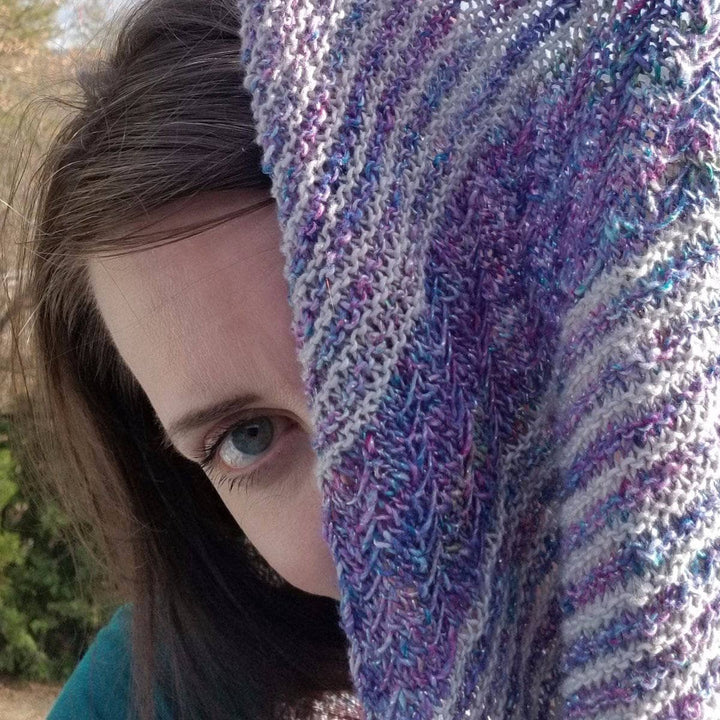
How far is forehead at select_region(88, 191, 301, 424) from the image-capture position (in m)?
0.66

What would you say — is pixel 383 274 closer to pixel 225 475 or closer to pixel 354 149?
pixel 354 149

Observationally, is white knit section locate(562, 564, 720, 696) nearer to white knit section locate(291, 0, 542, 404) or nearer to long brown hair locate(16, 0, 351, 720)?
white knit section locate(291, 0, 542, 404)

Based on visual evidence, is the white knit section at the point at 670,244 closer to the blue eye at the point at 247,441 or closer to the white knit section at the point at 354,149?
the white knit section at the point at 354,149

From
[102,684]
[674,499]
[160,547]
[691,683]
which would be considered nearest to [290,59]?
[674,499]

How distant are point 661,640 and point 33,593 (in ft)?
13.0

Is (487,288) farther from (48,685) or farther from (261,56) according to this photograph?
(48,685)

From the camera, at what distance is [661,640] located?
49 cm

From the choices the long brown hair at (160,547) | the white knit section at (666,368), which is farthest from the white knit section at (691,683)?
the long brown hair at (160,547)

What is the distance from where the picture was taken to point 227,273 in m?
0.66

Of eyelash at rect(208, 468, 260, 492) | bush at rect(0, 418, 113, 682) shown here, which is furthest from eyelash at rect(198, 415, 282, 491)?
bush at rect(0, 418, 113, 682)

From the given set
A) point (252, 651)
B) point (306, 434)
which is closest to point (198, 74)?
point (306, 434)

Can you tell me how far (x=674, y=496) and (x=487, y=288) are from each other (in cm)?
21

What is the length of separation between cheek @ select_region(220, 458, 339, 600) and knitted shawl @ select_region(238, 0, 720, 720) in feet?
0.62

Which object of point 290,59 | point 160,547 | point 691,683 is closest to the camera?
point 691,683
